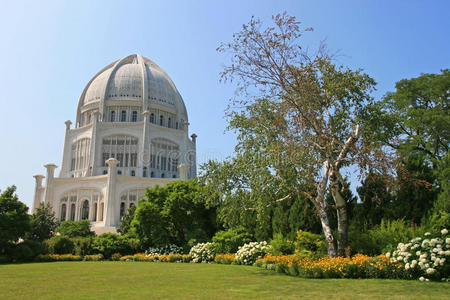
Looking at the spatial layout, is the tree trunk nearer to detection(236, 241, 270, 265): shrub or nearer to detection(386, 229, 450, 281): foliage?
detection(386, 229, 450, 281): foliage

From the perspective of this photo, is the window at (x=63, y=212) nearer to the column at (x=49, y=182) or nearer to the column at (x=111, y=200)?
the column at (x=49, y=182)

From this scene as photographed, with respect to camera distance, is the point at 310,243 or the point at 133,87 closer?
the point at 310,243

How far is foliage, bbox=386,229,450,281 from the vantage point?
11.6 meters

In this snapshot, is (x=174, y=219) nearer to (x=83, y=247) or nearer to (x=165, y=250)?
(x=165, y=250)

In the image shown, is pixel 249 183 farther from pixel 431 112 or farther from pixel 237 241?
pixel 431 112

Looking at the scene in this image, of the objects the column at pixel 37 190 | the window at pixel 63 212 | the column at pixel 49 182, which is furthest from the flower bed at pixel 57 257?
the column at pixel 37 190

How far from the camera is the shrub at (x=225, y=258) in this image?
861 inches

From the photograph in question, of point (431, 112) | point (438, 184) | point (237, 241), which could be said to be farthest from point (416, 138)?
point (237, 241)

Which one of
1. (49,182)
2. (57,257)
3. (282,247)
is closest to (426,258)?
(282,247)

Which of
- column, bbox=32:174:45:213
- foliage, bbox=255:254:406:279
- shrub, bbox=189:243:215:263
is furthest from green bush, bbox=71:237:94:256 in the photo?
column, bbox=32:174:45:213

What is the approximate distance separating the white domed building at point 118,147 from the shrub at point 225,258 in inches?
1250

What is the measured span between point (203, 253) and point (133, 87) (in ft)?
168

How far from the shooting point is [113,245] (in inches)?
1186

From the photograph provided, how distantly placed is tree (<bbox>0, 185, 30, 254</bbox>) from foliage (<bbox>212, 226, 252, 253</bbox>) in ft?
47.1
